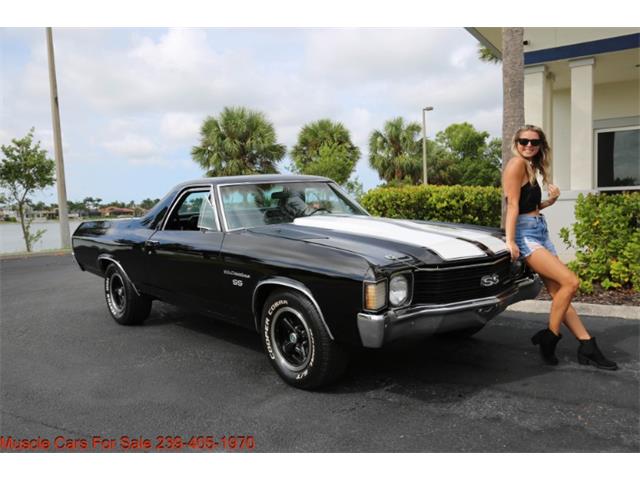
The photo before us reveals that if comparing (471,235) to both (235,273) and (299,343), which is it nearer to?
(299,343)

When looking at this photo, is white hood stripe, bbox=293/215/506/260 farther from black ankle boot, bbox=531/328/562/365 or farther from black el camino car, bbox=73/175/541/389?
black ankle boot, bbox=531/328/562/365

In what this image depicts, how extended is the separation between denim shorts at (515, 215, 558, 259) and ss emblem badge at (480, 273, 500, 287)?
0.42 m

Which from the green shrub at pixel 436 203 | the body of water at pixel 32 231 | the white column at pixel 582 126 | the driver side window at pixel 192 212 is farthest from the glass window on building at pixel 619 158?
the body of water at pixel 32 231

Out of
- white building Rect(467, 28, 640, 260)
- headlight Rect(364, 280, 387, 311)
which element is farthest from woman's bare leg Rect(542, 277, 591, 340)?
white building Rect(467, 28, 640, 260)

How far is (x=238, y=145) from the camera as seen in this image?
26531 millimetres

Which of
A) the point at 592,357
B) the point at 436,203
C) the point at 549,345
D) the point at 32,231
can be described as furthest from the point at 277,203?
the point at 32,231

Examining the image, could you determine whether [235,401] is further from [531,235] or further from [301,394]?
[531,235]

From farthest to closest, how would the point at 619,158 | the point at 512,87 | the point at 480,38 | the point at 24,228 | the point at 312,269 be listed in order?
the point at 24,228 < the point at 619,158 < the point at 480,38 < the point at 512,87 < the point at 312,269

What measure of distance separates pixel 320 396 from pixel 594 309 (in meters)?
3.49

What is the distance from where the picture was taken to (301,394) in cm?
389

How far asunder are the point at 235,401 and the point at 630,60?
37.4 ft

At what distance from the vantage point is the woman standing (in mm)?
4156

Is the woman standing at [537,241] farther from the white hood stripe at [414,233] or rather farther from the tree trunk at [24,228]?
the tree trunk at [24,228]

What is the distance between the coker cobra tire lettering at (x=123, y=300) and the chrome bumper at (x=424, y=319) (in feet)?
11.0
